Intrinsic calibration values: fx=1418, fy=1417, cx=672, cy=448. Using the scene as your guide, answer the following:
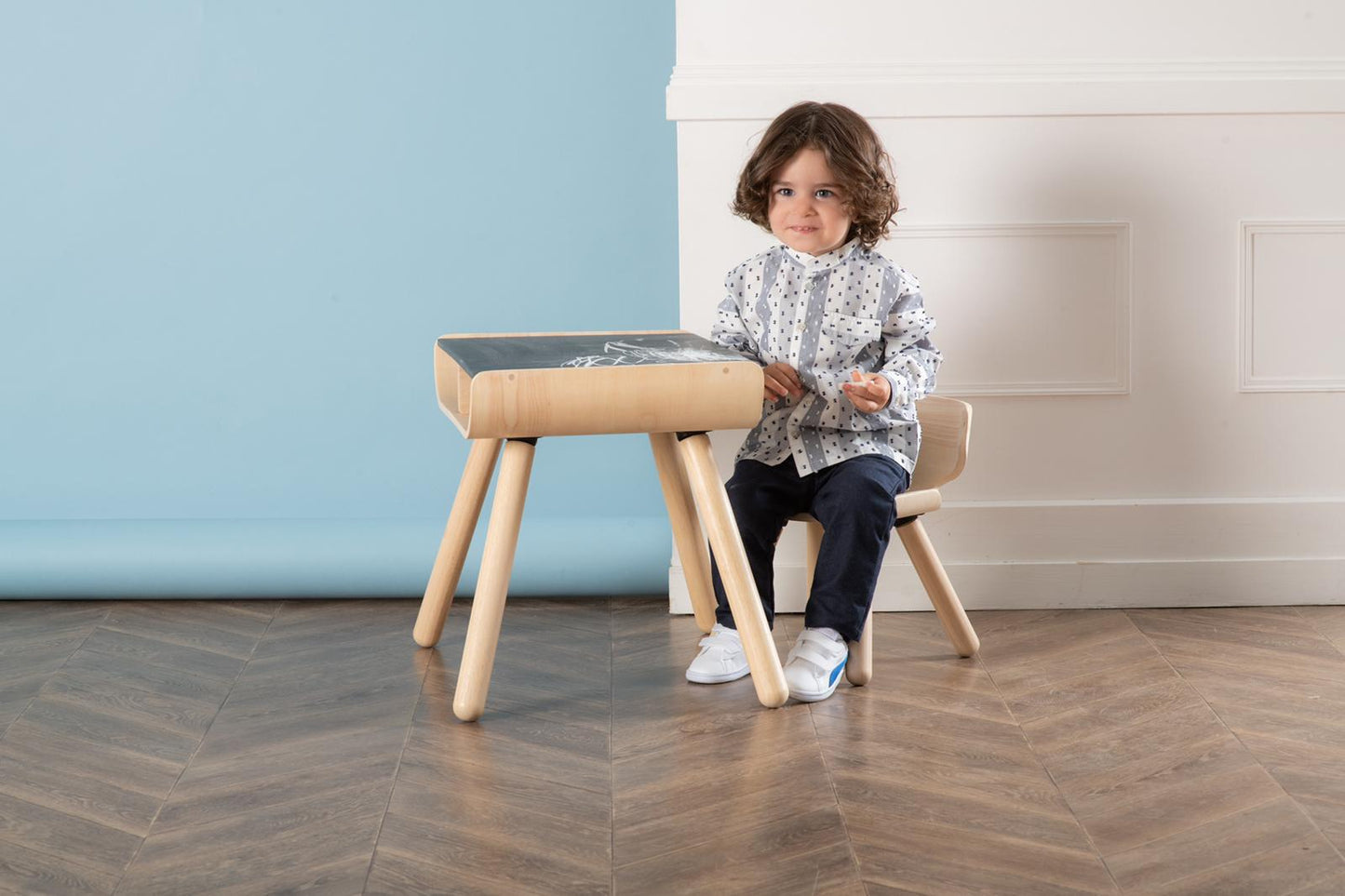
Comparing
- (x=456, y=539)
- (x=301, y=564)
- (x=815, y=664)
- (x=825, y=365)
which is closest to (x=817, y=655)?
(x=815, y=664)

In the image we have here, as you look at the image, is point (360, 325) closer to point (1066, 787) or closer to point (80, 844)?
point (80, 844)

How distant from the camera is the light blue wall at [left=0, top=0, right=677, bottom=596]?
7.91 feet

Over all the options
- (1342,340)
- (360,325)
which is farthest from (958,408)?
(360,325)

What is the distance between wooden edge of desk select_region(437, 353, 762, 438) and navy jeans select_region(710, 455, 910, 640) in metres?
0.20

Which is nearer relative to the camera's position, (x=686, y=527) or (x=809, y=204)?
(x=809, y=204)

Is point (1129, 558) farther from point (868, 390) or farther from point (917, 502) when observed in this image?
point (868, 390)

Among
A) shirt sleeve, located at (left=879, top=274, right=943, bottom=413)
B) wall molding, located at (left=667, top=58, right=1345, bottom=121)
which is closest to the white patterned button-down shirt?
shirt sleeve, located at (left=879, top=274, right=943, bottom=413)

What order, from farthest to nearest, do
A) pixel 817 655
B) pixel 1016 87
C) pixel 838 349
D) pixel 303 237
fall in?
pixel 303 237 < pixel 1016 87 < pixel 838 349 < pixel 817 655

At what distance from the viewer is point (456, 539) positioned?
1.93 metres

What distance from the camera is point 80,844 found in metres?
1.35

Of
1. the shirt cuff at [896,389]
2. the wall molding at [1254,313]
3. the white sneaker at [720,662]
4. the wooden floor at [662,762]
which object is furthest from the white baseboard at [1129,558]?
the shirt cuff at [896,389]

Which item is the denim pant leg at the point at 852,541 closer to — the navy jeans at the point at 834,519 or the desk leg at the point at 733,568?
the navy jeans at the point at 834,519

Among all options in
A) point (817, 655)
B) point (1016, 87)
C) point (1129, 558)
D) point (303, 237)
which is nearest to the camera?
point (817, 655)

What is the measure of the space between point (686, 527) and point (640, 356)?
0.35 metres
